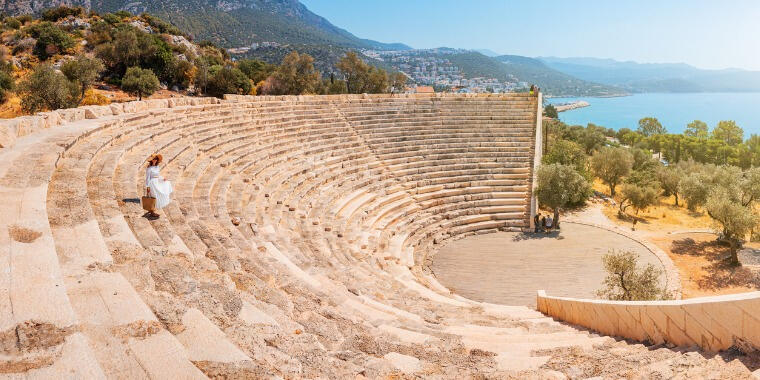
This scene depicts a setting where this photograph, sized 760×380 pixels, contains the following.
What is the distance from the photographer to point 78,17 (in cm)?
5047

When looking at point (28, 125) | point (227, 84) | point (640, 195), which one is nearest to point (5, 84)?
point (227, 84)

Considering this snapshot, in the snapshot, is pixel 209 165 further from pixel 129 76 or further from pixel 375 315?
pixel 129 76

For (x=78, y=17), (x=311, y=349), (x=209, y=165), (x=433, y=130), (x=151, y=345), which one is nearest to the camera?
(x=151, y=345)

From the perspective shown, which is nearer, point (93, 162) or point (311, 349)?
point (311, 349)

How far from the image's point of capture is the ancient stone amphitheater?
280 cm

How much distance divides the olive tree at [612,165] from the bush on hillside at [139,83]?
100.0 feet

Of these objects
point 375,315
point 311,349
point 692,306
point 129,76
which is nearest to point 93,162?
point 375,315

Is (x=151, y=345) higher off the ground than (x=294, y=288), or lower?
higher

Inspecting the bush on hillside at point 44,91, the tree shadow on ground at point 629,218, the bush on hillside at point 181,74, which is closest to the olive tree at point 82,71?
the bush on hillside at point 44,91

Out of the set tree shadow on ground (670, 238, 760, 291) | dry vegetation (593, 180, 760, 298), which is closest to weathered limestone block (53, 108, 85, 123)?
dry vegetation (593, 180, 760, 298)

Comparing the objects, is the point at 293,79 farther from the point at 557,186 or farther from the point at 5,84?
the point at 557,186

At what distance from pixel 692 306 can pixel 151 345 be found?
5.01m

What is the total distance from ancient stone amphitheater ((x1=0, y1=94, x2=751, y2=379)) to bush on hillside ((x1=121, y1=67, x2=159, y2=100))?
1656cm

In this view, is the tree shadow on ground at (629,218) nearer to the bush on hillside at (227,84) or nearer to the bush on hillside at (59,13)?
the bush on hillside at (227,84)
